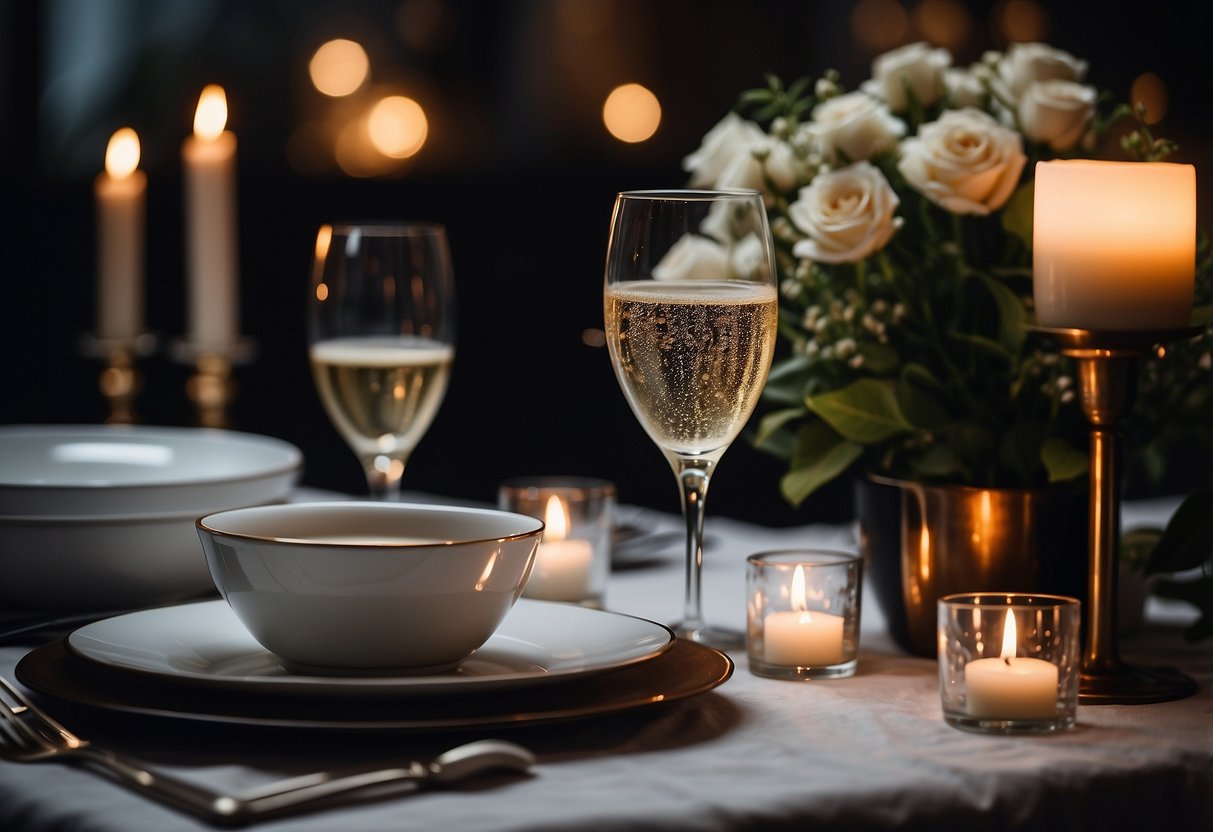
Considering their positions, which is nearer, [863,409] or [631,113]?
[863,409]

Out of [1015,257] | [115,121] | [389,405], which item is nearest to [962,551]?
[1015,257]

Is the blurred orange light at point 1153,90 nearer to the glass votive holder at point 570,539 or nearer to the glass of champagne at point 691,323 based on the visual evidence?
the glass votive holder at point 570,539

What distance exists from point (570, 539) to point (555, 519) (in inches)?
0.8

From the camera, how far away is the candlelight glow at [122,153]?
1.56 meters

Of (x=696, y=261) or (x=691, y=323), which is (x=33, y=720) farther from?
(x=696, y=261)

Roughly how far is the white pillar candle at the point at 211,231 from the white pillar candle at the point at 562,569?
610mm

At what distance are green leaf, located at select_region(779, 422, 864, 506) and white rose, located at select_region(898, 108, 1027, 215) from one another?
0.18 meters

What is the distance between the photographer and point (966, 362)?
110 centimetres

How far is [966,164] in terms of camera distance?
40.3 inches

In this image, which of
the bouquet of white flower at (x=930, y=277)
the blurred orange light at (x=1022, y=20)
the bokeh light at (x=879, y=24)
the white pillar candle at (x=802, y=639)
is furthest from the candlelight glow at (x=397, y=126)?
the white pillar candle at (x=802, y=639)

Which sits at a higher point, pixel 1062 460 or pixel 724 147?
pixel 724 147

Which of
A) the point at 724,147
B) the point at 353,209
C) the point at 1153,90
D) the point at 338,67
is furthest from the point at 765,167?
the point at 338,67

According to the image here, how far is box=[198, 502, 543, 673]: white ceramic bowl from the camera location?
756 millimetres

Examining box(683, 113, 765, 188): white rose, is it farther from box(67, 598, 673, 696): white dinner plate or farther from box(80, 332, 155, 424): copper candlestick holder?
box(80, 332, 155, 424): copper candlestick holder
